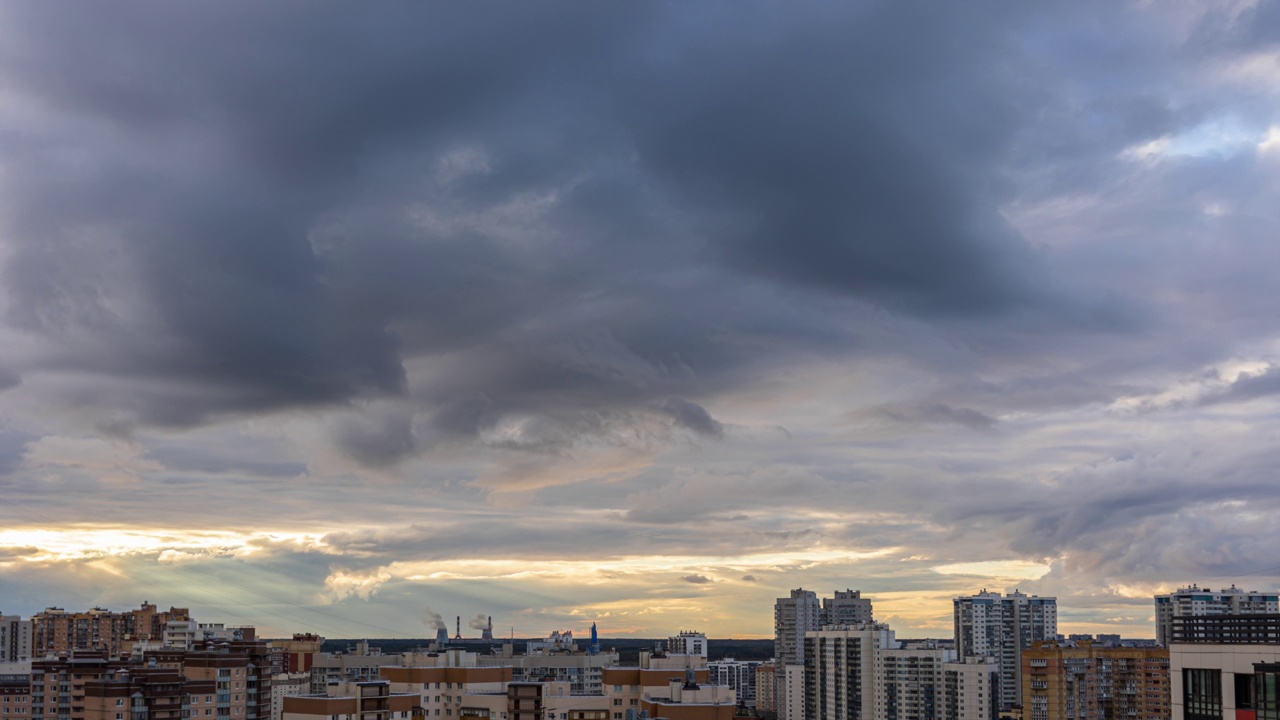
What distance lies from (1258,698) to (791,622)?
165 m

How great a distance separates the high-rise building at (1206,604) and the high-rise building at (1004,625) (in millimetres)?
14783

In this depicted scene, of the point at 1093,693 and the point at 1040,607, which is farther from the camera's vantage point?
the point at 1040,607

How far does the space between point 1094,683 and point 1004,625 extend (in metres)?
45.9

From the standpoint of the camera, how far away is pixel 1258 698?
120ft

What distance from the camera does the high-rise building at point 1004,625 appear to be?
156 m

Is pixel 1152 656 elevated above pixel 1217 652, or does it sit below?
below

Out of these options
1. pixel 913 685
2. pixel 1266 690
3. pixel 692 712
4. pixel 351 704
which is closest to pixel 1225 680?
pixel 1266 690

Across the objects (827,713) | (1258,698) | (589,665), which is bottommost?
(827,713)

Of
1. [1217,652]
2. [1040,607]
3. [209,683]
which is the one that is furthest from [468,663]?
[1040,607]

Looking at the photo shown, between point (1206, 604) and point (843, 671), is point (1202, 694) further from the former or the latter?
point (1206, 604)

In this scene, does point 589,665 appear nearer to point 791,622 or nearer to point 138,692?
point 138,692

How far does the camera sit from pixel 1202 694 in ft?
128

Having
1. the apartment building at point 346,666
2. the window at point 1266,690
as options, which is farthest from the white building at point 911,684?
the window at point 1266,690

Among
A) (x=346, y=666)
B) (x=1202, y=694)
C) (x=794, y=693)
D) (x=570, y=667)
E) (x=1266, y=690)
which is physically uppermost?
A: (x=1266, y=690)
